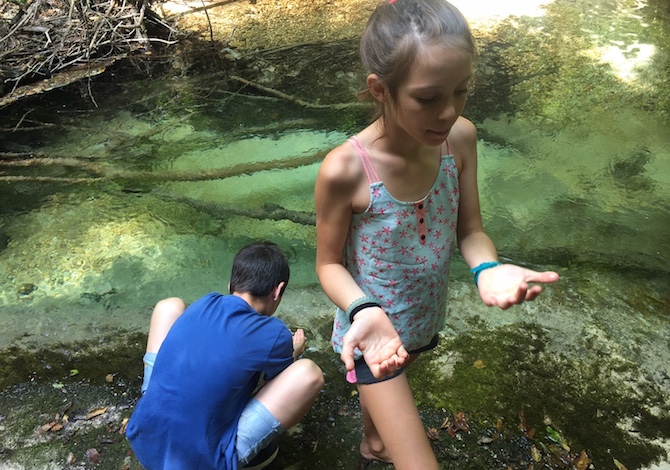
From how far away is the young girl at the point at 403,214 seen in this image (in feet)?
3.94

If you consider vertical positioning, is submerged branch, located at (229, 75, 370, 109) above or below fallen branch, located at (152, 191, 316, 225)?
below

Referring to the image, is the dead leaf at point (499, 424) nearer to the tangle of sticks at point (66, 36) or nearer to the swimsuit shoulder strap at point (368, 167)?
the swimsuit shoulder strap at point (368, 167)

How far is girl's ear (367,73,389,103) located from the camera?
1278 mm

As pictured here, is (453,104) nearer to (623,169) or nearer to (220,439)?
(220,439)

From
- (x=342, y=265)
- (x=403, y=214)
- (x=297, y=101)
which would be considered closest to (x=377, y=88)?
(x=403, y=214)

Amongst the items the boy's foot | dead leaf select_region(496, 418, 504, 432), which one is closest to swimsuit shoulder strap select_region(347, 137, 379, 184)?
the boy's foot

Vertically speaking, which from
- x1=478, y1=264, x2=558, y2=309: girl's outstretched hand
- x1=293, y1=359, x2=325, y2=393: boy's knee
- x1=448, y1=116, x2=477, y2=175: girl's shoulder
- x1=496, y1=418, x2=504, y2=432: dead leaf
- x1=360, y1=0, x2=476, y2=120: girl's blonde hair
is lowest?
x1=496, y1=418, x2=504, y2=432: dead leaf

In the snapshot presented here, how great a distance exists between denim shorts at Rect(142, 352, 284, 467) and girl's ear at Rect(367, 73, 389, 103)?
3.23 feet

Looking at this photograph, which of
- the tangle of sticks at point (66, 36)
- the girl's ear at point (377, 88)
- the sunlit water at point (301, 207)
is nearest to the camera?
the girl's ear at point (377, 88)

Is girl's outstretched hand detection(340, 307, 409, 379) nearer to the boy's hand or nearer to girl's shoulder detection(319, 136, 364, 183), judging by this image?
girl's shoulder detection(319, 136, 364, 183)

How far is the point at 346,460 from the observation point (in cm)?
192

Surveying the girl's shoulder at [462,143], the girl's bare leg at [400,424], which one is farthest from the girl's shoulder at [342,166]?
the girl's bare leg at [400,424]

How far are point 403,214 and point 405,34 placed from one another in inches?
16.7

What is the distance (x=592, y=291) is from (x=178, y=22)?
4.92 m
